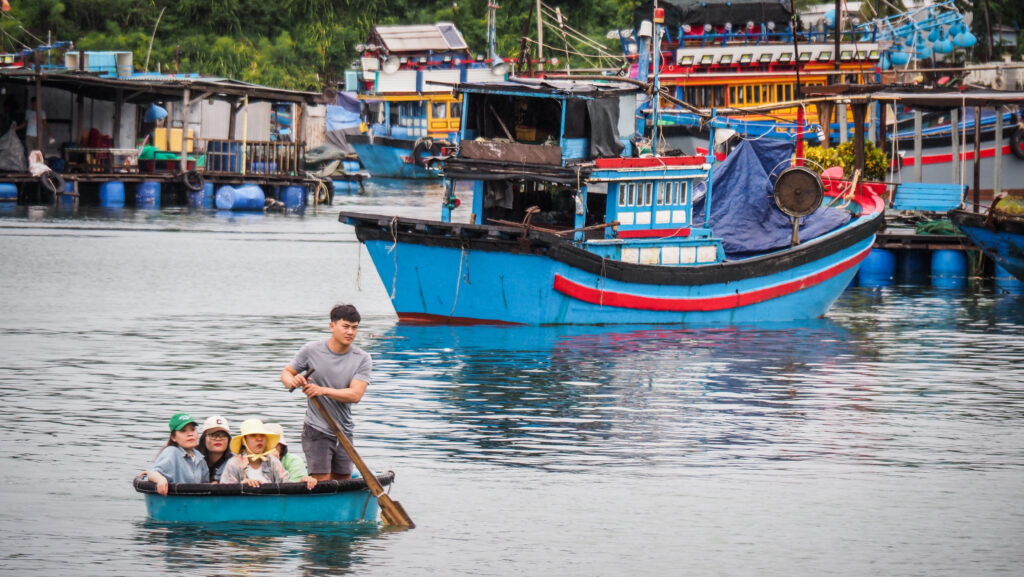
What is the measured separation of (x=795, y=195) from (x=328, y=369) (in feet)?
50.0

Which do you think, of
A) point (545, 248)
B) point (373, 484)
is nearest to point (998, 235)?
point (545, 248)

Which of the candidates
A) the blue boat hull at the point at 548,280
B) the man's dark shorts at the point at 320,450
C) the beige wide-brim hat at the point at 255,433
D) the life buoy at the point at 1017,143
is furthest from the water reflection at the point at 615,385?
the life buoy at the point at 1017,143

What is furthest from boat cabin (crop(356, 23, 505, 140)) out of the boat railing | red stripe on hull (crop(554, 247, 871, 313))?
red stripe on hull (crop(554, 247, 871, 313))

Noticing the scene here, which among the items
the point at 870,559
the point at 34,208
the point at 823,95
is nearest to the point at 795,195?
the point at 823,95

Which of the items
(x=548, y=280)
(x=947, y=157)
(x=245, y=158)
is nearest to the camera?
(x=548, y=280)

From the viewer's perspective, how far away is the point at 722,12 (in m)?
51.2

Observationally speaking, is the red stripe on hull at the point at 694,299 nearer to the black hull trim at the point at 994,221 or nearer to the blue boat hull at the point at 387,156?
the black hull trim at the point at 994,221

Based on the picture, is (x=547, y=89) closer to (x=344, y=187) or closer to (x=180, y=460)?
(x=180, y=460)

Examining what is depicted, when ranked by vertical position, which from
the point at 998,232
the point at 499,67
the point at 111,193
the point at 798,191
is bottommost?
the point at 998,232

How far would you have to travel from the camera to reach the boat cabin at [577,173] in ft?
73.4

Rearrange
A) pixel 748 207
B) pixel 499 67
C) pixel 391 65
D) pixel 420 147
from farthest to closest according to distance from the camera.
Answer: pixel 391 65, pixel 420 147, pixel 499 67, pixel 748 207

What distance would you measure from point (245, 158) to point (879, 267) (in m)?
25.7

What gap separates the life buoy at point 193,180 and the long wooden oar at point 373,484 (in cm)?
3918

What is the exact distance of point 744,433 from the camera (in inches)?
653
